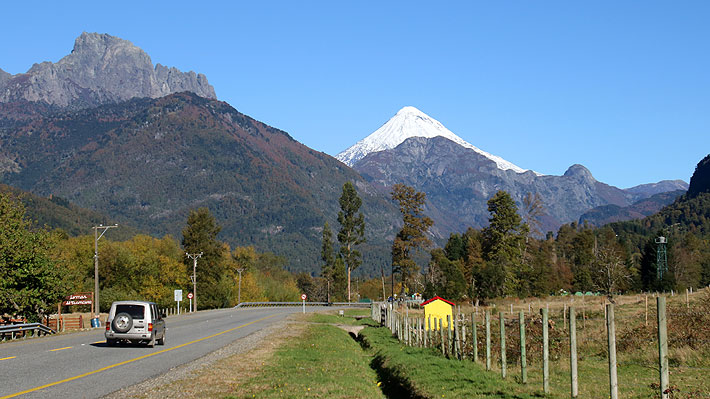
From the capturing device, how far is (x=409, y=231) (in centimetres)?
10375

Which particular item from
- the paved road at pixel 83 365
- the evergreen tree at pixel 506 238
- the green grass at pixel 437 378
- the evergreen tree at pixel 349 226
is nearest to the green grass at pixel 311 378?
the green grass at pixel 437 378

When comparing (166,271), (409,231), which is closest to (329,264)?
(166,271)

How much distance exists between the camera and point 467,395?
53.4ft

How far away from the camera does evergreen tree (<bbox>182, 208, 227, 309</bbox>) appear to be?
115m

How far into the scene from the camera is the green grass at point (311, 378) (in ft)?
57.5

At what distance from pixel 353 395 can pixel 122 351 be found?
13.3 m

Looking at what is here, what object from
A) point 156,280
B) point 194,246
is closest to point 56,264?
point 194,246

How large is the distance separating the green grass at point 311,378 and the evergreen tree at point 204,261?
286 ft

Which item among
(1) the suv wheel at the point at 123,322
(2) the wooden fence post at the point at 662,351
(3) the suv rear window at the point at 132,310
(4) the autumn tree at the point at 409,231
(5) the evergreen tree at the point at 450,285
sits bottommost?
(5) the evergreen tree at the point at 450,285

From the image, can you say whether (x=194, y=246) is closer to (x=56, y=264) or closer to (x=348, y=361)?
(x=56, y=264)

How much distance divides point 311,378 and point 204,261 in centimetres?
9766

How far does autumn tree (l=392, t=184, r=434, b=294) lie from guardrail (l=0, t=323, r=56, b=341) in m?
64.6

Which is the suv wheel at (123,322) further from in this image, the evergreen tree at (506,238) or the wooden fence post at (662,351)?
the evergreen tree at (506,238)

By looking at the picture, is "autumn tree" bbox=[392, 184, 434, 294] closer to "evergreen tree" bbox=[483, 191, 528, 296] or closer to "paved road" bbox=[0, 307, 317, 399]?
"evergreen tree" bbox=[483, 191, 528, 296]
